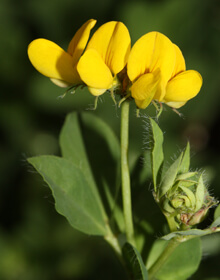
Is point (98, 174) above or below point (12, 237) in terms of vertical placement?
above

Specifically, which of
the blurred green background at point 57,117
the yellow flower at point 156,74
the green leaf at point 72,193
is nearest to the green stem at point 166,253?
the green leaf at point 72,193

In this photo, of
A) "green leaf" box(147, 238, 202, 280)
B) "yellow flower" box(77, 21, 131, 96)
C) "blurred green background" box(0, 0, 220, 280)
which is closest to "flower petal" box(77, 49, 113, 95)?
"yellow flower" box(77, 21, 131, 96)

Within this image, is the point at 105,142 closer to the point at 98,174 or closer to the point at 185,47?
the point at 98,174

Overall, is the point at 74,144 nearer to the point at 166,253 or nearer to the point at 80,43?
the point at 80,43

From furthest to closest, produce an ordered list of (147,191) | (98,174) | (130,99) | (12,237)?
(12,237), (98,174), (147,191), (130,99)

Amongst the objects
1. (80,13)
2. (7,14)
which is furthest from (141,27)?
(7,14)

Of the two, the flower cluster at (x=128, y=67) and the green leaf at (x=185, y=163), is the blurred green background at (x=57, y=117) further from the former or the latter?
the flower cluster at (x=128, y=67)
